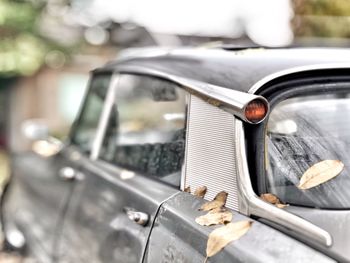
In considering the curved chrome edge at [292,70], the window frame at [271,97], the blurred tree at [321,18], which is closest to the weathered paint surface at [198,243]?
the window frame at [271,97]

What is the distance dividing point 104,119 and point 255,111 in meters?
1.56

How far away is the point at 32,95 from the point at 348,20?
19.5 ft

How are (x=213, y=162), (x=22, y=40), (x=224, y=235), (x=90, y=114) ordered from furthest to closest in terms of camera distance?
(x=22, y=40) < (x=90, y=114) < (x=213, y=162) < (x=224, y=235)

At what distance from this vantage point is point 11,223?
14.8 ft

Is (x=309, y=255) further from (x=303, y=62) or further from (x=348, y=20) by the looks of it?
(x=348, y=20)

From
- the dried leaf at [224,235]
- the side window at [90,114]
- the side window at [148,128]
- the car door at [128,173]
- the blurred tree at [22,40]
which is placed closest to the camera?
the dried leaf at [224,235]

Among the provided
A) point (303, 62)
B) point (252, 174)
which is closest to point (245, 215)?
point (252, 174)

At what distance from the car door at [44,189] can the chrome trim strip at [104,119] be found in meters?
0.11

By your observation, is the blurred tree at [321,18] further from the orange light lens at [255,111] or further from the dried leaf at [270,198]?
the dried leaf at [270,198]

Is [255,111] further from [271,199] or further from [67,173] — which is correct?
[67,173]

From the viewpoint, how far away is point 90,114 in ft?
13.5

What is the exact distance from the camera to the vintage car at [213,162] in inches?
86.4

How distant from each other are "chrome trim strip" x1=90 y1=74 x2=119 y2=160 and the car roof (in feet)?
0.91

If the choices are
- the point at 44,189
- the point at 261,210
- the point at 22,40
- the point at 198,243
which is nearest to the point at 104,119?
the point at 44,189
